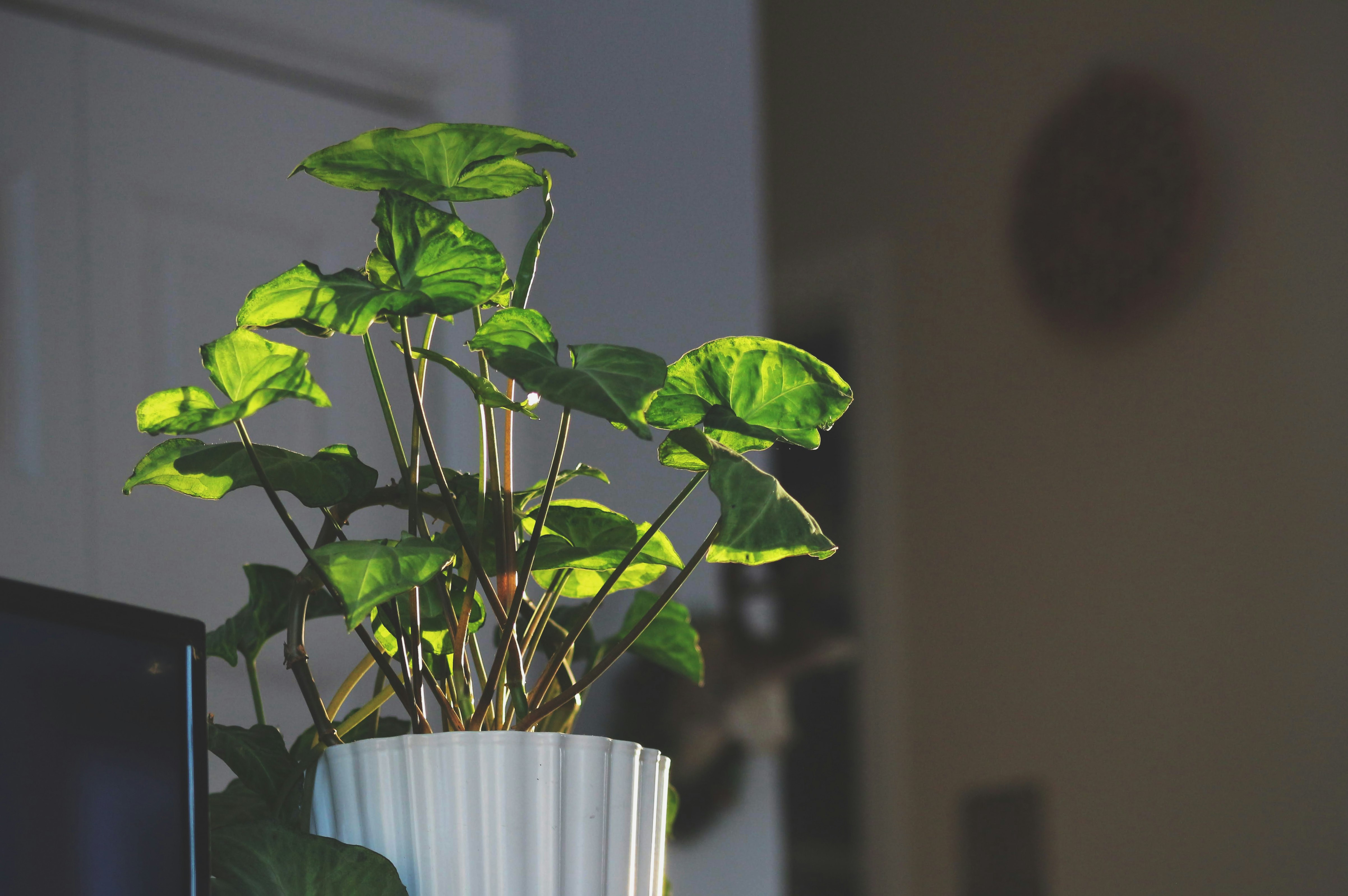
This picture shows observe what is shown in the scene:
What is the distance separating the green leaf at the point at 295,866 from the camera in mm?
443

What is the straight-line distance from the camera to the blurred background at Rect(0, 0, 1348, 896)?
1.45 meters

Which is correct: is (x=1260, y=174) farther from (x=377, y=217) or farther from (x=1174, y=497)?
(x=377, y=217)

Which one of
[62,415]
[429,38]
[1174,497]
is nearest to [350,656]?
[62,415]

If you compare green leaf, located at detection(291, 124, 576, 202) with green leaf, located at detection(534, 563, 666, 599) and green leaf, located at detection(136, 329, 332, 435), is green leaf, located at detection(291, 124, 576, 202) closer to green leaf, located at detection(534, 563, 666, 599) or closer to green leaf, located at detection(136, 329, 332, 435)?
green leaf, located at detection(136, 329, 332, 435)

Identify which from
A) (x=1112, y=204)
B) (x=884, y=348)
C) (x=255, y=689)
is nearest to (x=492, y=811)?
(x=255, y=689)

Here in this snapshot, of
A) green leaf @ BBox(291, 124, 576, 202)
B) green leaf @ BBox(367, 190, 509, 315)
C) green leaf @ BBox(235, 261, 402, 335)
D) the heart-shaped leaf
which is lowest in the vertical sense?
the heart-shaped leaf

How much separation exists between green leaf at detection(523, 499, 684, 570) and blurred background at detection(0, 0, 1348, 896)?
93 centimetres

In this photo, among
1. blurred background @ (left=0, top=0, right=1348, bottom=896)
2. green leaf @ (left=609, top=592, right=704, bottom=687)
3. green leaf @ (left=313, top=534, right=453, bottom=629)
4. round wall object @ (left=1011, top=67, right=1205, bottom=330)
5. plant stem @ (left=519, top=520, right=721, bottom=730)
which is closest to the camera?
green leaf @ (left=313, top=534, right=453, bottom=629)

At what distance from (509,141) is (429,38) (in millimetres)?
1246

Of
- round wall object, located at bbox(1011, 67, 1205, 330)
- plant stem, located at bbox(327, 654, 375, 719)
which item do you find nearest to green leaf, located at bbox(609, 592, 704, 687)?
plant stem, located at bbox(327, 654, 375, 719)

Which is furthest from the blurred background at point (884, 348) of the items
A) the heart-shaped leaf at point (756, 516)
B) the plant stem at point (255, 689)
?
the heart-shaped leaf at point (756, 516)

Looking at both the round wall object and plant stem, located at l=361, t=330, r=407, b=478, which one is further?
the round wall object

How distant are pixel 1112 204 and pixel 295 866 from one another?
266 cm

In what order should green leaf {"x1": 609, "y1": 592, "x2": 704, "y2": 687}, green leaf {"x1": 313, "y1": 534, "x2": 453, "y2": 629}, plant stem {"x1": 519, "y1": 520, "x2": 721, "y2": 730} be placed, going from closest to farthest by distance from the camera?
1. green leaf {"x1": 313, "y1": 534, "x2": 453, "y2": 629}
2. plant stem {"x1": 519, "y1": 520, "x2": 721, "y2": 730}
3. green leaf {"x1": 609, "y1": 592, "x2": 704, "y2": 687}
